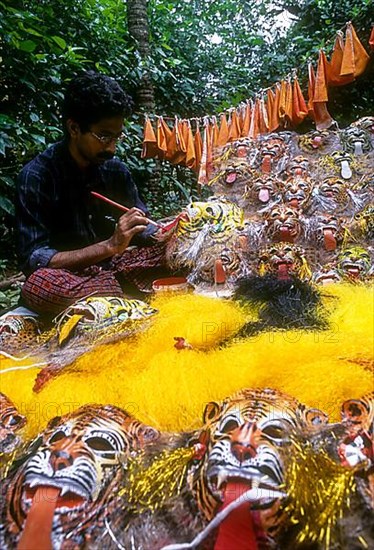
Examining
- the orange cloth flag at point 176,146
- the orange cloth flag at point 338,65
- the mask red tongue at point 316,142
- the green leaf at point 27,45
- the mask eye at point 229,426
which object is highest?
the green leaf at point 27,45

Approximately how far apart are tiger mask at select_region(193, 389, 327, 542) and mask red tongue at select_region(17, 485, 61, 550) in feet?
0.91

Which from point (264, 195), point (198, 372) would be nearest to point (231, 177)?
point (264, 195)

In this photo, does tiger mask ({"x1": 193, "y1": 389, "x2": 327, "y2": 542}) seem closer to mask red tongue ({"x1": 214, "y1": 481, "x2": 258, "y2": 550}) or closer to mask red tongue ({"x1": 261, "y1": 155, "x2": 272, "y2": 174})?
mask red tongue ({"x1": 214, "y1": 481, "x2": 258, "y2": 550})

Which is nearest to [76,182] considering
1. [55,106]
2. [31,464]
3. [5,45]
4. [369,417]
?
[31,464]

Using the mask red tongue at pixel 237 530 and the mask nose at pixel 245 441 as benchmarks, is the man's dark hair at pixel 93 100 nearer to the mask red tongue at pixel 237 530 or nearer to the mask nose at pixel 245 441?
the mask nose at pixel 245 441

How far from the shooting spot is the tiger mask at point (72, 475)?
3.37ft

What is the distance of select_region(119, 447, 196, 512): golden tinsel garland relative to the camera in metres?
1.06

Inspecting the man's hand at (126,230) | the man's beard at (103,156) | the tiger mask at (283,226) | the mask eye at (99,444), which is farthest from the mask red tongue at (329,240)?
the mask eye at (99,444)

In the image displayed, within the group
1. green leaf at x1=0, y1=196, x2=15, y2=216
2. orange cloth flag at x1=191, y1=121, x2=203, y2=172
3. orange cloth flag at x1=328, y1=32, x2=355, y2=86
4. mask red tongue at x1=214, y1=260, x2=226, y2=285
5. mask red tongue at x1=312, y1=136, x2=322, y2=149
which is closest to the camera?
mask red tongue at x1=214, y1=260, x2=226, y2=285

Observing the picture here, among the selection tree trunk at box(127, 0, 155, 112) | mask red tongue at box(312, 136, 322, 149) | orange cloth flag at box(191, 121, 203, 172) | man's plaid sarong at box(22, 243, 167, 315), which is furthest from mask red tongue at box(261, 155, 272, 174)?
tree trunk at box(127, 0, 155, 112)

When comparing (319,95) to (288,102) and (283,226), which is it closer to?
(288,102)

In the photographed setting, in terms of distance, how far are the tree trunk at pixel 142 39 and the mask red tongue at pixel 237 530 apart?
4.27 metres

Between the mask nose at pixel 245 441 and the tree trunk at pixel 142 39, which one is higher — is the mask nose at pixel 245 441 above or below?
below

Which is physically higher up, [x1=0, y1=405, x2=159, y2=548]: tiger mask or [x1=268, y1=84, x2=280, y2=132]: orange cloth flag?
[x1=268, y1=84, x2=280, y2=132]: orange cloth flag
